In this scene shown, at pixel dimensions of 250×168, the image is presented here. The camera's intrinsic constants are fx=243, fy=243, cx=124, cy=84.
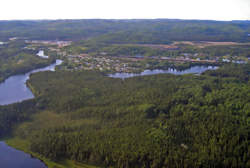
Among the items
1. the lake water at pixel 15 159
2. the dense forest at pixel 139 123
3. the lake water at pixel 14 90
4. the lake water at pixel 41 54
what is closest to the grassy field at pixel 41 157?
the lake water at pixel 15 159

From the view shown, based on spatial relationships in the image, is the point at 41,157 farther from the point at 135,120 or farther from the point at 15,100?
the point at 15,100

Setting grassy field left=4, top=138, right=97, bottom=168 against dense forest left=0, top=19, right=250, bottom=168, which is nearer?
dense forest left=0, top=19, right=250, bottom=168

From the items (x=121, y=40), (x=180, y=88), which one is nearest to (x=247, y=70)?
(x=180, y=88)

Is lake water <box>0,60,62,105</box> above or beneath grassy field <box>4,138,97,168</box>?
above

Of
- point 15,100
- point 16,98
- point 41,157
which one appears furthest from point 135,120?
point 16,98

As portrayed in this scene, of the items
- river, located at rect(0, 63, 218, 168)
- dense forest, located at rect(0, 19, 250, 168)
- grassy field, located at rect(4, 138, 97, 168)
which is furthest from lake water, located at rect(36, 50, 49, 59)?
grassy field, located at rect(4, 138, 97, 168)

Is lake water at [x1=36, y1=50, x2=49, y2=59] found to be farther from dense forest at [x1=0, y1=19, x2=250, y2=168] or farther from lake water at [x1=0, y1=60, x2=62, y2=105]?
dense forest at [x1=0, y1=19, x2=250, y2=168]
